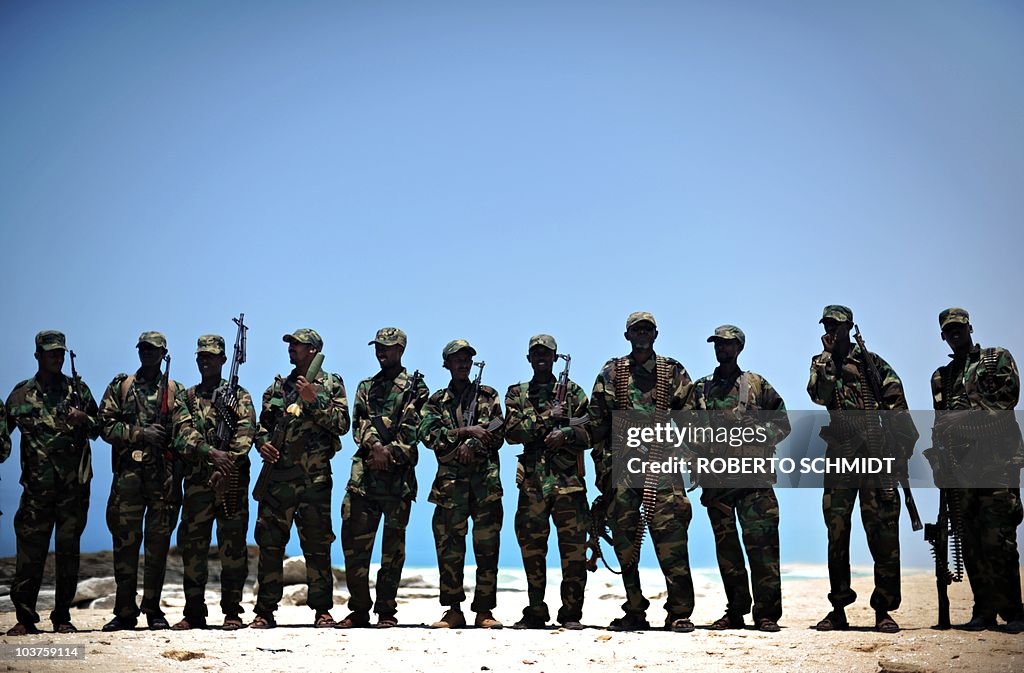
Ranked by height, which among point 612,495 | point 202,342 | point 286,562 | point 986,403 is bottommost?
point 286,562

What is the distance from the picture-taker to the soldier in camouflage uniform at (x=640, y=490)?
11617 millimetres

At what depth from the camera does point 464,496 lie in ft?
39.7

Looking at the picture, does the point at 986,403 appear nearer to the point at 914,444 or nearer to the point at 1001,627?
the point at 914,444

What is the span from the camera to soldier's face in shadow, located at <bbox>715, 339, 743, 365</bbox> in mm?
12055

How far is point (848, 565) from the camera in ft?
37.6

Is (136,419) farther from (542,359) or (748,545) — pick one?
(748,545)

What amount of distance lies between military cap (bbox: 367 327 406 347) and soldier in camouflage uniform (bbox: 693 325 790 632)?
3.56 meters

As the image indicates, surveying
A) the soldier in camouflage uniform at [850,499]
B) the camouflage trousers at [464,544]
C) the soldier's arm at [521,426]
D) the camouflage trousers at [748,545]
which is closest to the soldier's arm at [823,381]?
the soldier in camouflage uniform at [850,499]

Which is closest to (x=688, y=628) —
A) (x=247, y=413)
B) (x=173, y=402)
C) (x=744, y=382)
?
(x=744, y=382)

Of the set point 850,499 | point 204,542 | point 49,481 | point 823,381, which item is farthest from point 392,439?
point 850,499

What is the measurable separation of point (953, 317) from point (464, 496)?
599 cm

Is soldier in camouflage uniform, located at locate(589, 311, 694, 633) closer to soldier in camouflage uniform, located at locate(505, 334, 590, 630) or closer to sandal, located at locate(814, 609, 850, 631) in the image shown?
soldier in camouflage uniform, located at locate(505, 334, 590, 630)

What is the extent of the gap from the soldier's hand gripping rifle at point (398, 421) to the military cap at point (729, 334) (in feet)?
11.8

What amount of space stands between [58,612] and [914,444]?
32.6 feet
